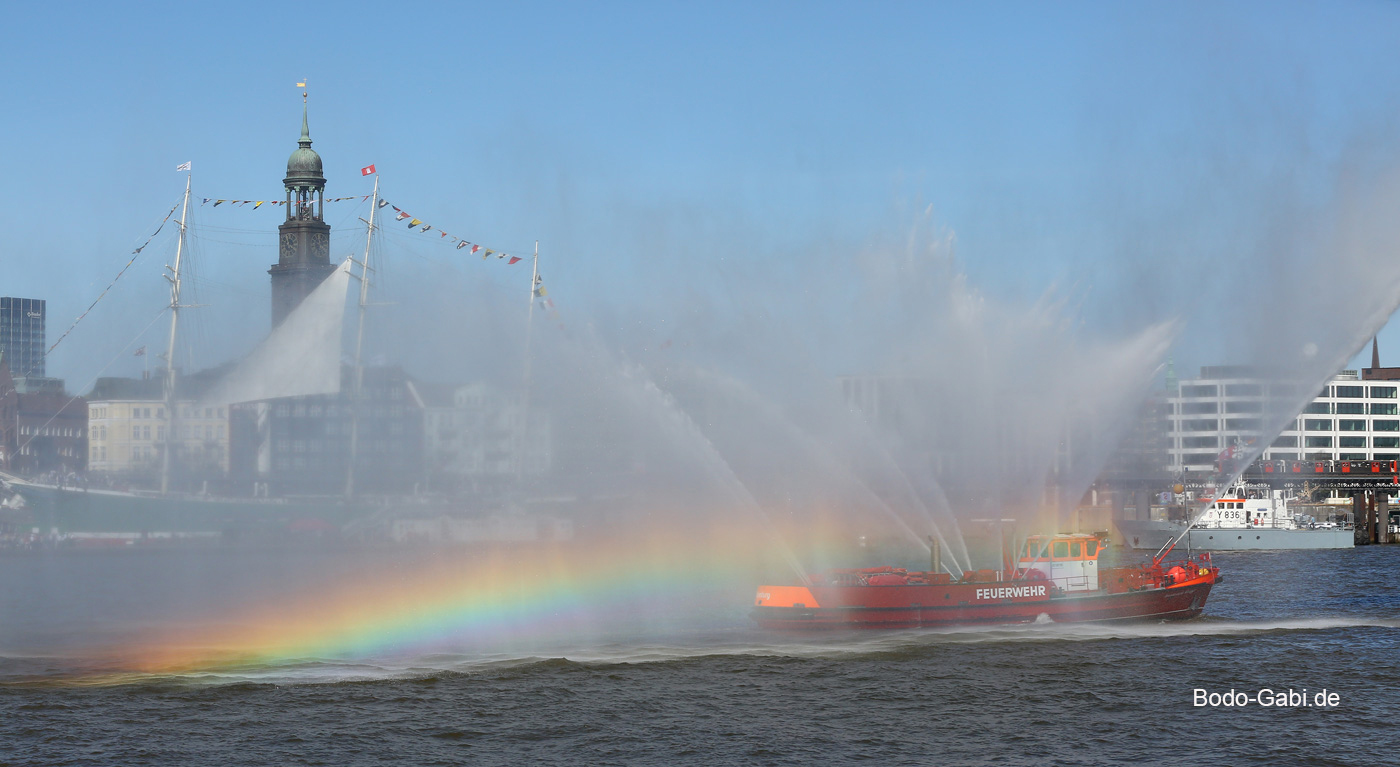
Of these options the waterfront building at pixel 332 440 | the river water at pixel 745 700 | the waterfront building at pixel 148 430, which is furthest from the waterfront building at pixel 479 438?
the river water at pixel 745 700

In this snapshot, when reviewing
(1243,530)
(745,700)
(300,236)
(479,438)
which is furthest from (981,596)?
(300,236)

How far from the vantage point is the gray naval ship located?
115 meters

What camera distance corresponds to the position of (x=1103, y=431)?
49.5 m

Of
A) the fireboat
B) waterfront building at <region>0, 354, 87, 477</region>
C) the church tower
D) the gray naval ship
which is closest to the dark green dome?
the church tower

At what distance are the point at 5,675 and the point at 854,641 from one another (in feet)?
88.2

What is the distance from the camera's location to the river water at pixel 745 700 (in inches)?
1181

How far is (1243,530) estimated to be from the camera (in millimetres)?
115688

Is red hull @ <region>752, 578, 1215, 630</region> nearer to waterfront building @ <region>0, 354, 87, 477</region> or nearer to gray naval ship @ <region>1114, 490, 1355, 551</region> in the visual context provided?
gray naval ship @ <region>1114, 490, 1355, 551</region>

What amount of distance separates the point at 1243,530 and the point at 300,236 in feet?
420

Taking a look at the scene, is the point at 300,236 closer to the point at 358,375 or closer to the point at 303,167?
the point at 303,167

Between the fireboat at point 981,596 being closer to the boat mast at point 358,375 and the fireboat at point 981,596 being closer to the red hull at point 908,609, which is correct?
the red hull at point 908,609

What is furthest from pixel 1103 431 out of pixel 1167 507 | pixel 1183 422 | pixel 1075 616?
pixel 1183 422

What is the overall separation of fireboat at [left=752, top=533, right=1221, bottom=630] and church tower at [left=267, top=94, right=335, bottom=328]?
143m

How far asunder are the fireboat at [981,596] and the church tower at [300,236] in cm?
14340
